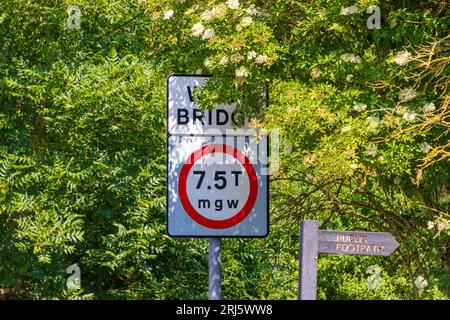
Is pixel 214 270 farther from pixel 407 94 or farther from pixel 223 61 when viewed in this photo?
pixel 407 94

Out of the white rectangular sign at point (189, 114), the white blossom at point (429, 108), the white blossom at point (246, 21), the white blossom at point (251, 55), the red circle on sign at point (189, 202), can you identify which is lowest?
the red circle on sign at point (189, 202)

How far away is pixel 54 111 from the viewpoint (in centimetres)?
1416

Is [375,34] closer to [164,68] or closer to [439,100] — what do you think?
[439,100]

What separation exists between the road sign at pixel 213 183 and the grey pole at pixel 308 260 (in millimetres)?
1625

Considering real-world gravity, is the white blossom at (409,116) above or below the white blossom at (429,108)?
below

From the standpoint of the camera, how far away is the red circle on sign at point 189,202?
596 centimetres

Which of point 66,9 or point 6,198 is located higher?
point 66,9

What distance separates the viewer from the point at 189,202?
6.04 metres

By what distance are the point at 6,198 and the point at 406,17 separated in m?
6.19

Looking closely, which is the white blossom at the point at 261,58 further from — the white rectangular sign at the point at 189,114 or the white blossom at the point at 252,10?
the white rectangular sign at the point at 189,114

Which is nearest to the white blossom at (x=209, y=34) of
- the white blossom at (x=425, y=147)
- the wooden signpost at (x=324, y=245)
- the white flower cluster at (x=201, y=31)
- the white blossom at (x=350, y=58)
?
the white flower cluster at (x=201, y=31)

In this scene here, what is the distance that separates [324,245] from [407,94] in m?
2.15

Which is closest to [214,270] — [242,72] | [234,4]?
[242,72]
